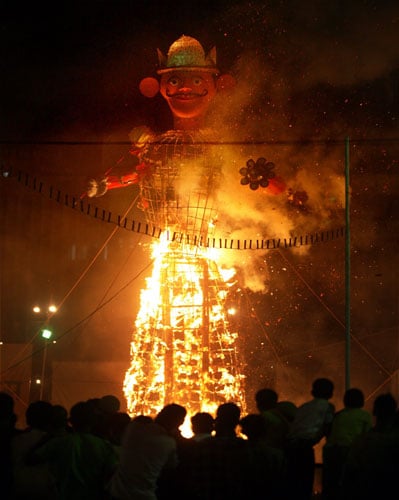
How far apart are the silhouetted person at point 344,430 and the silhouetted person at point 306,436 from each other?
112 millimetres

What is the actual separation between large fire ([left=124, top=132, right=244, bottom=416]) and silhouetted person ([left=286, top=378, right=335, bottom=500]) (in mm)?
5591

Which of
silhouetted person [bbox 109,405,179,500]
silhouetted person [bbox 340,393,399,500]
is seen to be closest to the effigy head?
silhouetted person [bbox 109,405,179,500]

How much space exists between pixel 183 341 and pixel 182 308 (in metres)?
0.53

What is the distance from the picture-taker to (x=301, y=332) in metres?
19.8

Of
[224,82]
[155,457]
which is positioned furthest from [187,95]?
[155,457]

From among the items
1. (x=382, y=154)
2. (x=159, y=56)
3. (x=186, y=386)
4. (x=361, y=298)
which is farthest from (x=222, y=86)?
(x=361, y=298)

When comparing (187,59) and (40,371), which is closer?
(187,59)

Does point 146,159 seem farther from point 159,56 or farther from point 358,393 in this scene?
point 358,393

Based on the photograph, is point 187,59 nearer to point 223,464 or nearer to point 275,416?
point 275,416

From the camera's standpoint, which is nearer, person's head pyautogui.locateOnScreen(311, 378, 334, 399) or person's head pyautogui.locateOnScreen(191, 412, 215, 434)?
person's head pyautogui.locateOnScreen(191, 412, 215, 434)

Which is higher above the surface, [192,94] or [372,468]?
[192,94]

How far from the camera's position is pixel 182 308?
1349cm

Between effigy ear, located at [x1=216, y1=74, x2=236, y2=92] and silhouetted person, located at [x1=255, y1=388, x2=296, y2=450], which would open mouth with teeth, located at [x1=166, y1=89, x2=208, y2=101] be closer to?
effigy ear, located at [x1=216, y1=74, x2=236, y2=92]

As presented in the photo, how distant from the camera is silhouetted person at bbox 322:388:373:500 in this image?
24.0 feet
